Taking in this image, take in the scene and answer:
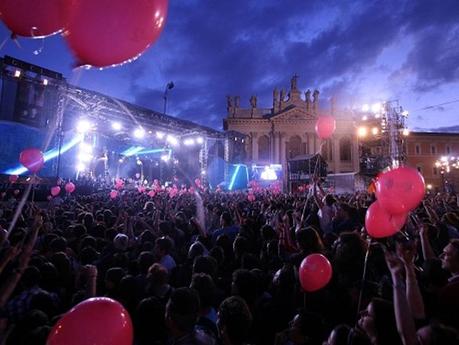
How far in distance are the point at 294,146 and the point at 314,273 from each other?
47288 millimetres

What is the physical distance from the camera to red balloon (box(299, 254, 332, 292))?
10.2 ft

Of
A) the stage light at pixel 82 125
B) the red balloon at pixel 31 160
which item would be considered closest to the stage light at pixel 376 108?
the stage light at pixel 82 125

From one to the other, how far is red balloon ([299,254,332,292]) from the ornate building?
4479cm

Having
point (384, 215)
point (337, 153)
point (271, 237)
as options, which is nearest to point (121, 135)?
point (271, 237)

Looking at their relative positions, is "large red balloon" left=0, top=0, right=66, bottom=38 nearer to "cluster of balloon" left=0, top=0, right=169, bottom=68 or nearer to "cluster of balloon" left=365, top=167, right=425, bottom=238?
"cluster of balloon" left=0, top=0, right=169, bottom=68

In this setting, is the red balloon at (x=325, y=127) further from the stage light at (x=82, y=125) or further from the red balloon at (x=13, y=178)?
the stage light at (x=82, y=125)

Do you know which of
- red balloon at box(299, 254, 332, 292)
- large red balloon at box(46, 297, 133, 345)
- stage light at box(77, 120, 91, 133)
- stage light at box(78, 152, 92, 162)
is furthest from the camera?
stage light at box(78, 152, 92, 162)

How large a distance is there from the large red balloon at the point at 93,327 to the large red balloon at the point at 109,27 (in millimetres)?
1682

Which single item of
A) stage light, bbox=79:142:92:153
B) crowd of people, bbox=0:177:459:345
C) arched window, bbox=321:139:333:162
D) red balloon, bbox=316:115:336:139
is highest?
arched window, bbox=321:139:333:162

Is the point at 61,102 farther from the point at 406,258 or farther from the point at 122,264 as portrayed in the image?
the point at 406,258

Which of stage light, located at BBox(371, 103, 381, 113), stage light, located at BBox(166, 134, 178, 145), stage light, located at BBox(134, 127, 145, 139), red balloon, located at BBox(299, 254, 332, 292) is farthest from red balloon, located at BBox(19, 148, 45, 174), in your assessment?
stage light, located at BBox(371, 103, 381, 113)

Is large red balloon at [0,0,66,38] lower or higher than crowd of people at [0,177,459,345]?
higher

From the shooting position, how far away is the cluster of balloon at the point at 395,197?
354 centimetres

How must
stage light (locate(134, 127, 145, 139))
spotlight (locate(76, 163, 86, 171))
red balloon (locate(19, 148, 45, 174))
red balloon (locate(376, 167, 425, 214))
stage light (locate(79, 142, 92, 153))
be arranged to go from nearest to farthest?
red balloon (locate(376, 167, 425, 214))
red balloon (locate(19, 148, 45, 174))
spotlight (locate(76, 163, 86, 171))
stage light (locate(79, 142, 92, 153))
stage light (locate(134, 127, 145, 139))
